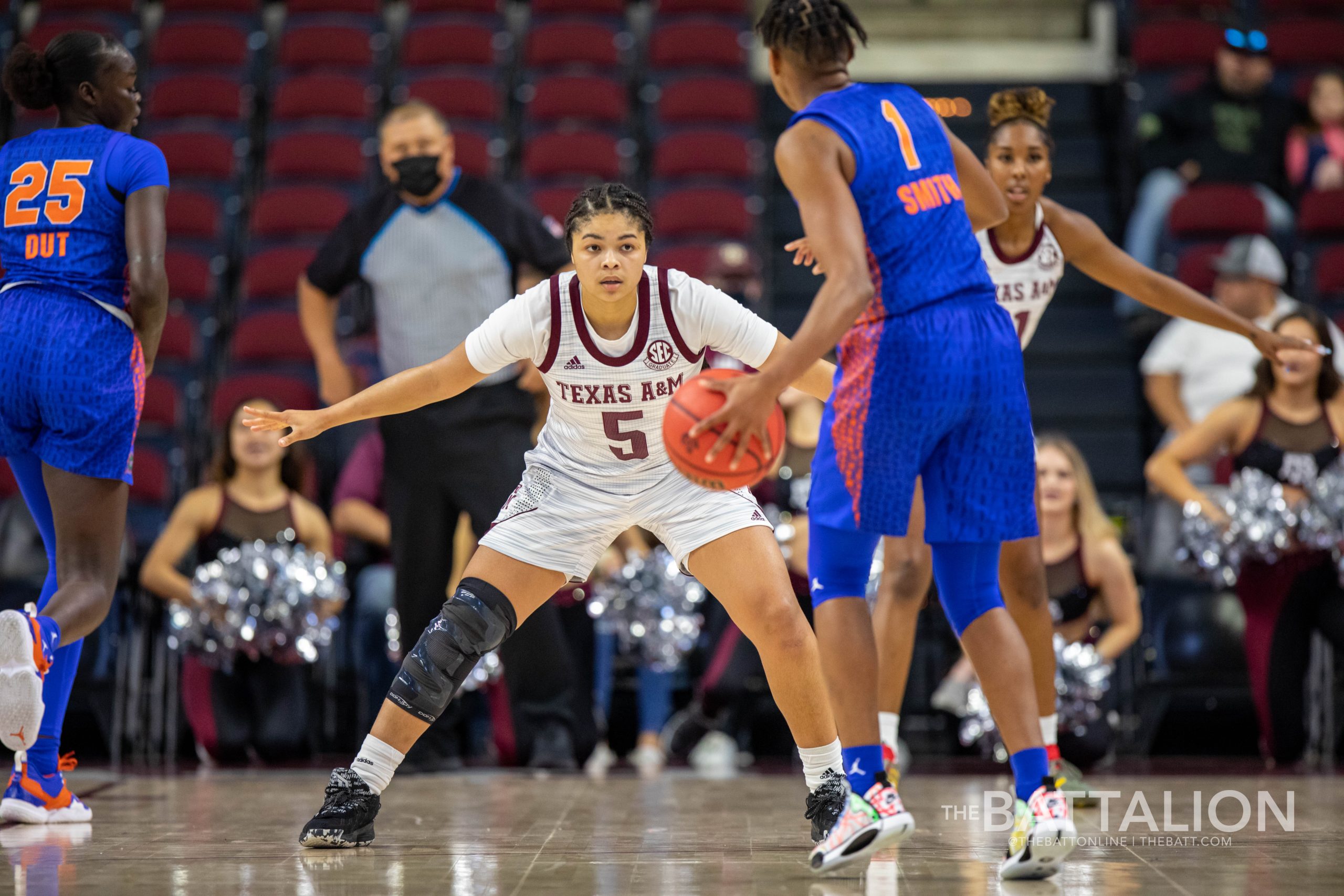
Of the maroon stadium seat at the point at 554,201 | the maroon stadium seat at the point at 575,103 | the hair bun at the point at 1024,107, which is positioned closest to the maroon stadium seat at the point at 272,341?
the maroon stadium seat at the point at 554,201

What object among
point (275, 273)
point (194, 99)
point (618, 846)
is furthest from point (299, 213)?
point (618, 846)

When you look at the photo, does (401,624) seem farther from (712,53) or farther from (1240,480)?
(712,53)

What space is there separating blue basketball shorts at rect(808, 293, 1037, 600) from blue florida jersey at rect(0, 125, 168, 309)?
200 centimetres

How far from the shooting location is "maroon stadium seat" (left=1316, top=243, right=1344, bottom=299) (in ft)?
25.2

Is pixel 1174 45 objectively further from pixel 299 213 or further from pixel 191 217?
pixel 191 217

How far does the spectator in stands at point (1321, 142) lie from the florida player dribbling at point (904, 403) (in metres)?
6.08

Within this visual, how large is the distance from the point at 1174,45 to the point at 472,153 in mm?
4294

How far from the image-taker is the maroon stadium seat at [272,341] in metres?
7.78

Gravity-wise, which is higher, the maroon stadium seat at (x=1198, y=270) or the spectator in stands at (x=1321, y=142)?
the spectator in stands at (x=1321, y=142)

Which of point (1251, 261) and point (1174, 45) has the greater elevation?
point (1174, 45)

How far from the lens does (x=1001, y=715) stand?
290 cm

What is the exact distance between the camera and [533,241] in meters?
5.12

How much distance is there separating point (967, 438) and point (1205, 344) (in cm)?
431

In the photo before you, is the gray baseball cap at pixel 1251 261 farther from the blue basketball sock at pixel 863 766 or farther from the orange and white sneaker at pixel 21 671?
the orange and white sneaker at pixel 21 671
